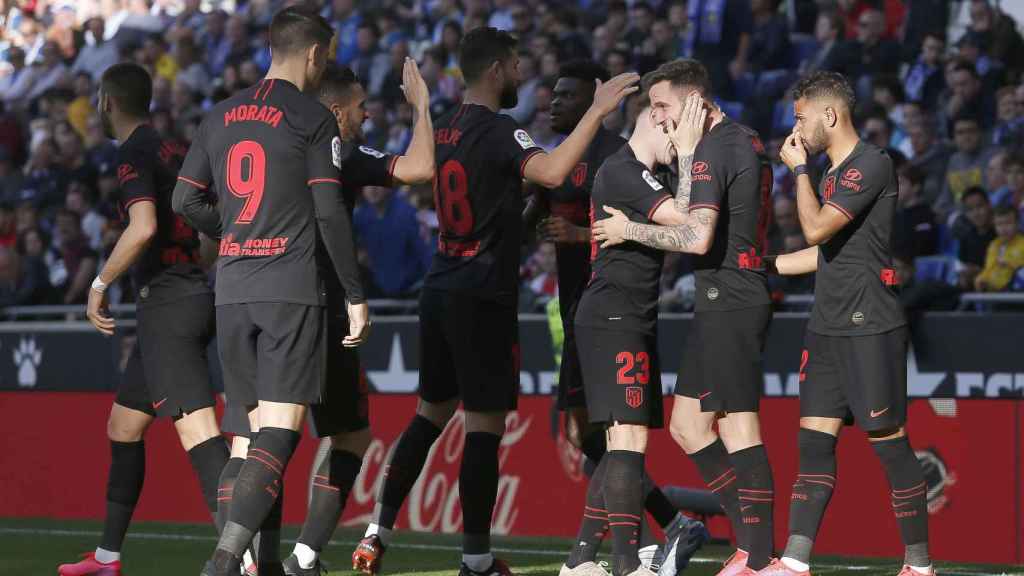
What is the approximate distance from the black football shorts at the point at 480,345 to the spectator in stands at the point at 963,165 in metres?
5.88

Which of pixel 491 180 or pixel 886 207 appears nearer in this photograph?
pixel 886 207

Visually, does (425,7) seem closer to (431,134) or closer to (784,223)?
(784,223)

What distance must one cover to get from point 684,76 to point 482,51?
3.48 feet

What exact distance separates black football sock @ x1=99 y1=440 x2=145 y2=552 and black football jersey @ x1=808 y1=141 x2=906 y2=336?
136 inches

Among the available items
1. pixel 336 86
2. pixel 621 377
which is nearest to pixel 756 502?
pixel 621 377

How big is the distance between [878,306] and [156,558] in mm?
4637

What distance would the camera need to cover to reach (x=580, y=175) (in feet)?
27.4

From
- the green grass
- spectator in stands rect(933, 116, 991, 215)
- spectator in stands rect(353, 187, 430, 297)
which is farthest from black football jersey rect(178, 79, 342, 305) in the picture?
spectator in stands rect(933, 116, 991, 215)

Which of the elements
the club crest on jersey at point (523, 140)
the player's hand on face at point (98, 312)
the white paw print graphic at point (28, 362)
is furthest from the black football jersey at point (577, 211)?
the white paw print graphic at point (28, 362)

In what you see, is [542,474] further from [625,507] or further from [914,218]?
[625,507]

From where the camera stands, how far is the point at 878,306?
7.14 meters

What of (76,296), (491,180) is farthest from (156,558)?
(76,296)

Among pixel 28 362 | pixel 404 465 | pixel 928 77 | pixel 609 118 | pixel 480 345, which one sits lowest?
pixel 28 362

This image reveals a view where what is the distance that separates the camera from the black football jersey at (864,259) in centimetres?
711
